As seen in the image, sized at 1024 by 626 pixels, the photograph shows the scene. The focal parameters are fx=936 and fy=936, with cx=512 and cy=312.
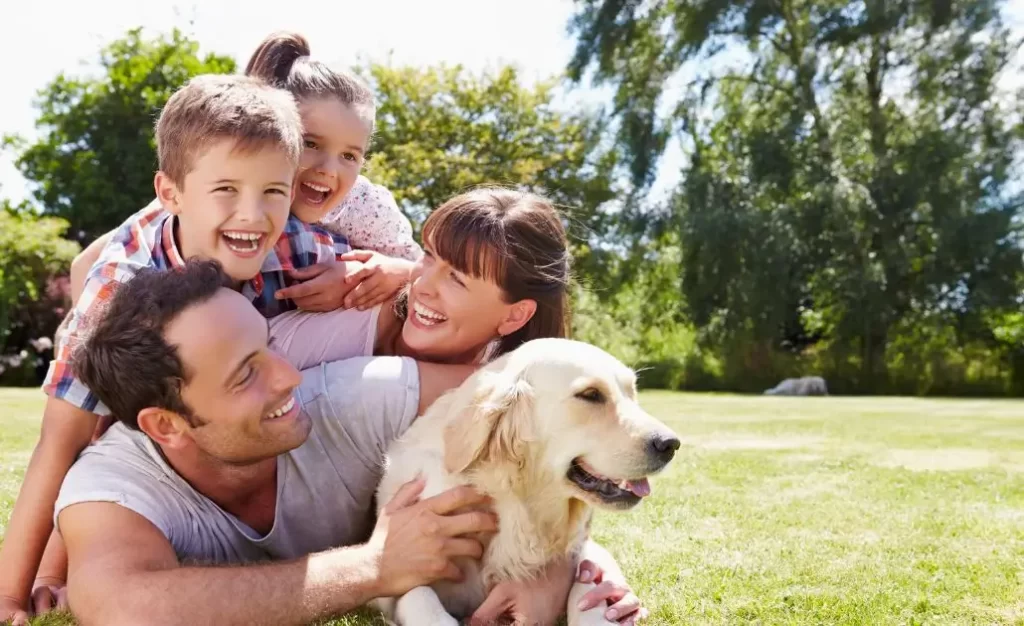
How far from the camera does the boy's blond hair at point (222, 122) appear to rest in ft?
12.3

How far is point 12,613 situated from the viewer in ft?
10.7

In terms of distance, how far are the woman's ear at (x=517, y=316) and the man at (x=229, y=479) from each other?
38 cm

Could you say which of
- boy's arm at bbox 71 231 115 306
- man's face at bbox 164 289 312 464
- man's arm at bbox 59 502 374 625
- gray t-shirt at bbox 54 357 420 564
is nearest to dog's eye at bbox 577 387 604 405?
gray t-shirt at bbox 54 357 420 564

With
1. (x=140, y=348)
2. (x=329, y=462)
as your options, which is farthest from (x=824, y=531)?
(x=140, y=348)

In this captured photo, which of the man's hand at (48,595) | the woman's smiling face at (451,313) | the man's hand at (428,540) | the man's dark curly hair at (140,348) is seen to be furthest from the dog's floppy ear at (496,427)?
the man's hand at (48,595)

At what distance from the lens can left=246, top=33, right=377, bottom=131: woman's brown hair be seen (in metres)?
4.47

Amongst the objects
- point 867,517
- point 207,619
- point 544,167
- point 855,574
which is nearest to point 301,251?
point 207,619

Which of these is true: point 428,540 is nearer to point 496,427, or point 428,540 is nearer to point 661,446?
point 496,427

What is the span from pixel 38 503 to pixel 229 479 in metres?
0.67

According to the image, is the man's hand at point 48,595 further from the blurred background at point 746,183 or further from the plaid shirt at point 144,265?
the blurred background at point 746,183

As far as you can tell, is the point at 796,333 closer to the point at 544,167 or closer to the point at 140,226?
the point at 544,167

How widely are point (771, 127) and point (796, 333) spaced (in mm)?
8693

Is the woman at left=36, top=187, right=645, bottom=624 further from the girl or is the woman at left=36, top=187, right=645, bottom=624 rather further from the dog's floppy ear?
the dog's floppy ear

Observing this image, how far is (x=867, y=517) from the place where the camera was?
5875 millimetres
